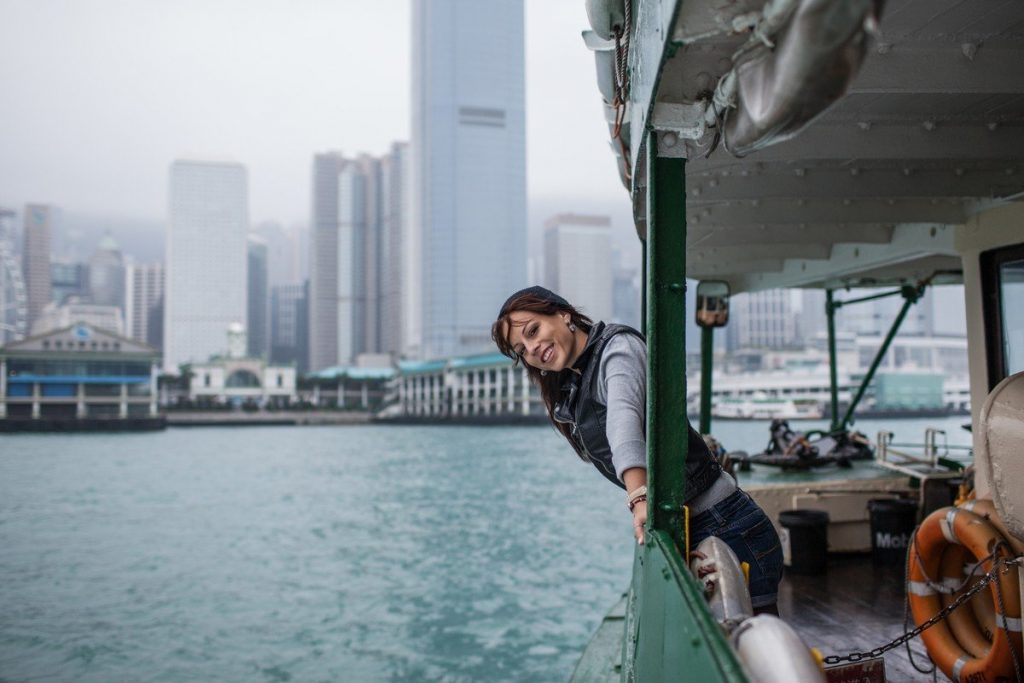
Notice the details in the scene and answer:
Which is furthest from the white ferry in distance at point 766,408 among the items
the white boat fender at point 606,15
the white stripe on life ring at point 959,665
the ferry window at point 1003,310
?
the white boat fender at point 606,15

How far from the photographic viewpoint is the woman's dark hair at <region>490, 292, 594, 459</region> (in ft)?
7.26

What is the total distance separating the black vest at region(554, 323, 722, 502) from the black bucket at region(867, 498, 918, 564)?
4.74 m

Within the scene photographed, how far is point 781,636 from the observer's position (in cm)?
161

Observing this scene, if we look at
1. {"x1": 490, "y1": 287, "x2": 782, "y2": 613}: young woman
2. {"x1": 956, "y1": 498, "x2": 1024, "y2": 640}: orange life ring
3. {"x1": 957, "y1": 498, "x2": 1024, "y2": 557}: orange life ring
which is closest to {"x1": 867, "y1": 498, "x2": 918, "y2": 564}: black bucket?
{"x1": 956, "y1": 498, "x2": 1024, "y2": 640}: orange life ring

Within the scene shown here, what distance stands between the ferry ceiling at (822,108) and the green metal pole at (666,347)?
112mm

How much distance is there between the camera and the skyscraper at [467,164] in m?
132

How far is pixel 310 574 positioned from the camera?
619 inches

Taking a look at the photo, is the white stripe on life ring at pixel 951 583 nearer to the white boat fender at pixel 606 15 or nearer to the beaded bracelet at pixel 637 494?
the beaded bracelet at pixel 637 494

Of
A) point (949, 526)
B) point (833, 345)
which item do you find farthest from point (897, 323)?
point (949, 526)

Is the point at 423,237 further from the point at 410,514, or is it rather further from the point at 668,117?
the point at 668,117

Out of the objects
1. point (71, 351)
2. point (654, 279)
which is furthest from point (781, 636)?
point (71, 351)

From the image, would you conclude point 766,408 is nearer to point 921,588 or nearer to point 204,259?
point 921,588

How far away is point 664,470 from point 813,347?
99.5 metres

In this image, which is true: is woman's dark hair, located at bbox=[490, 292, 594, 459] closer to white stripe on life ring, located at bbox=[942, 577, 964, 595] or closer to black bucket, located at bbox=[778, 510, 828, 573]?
white stripe on life ring, located at bbox=[942, 577, 964, 595]
